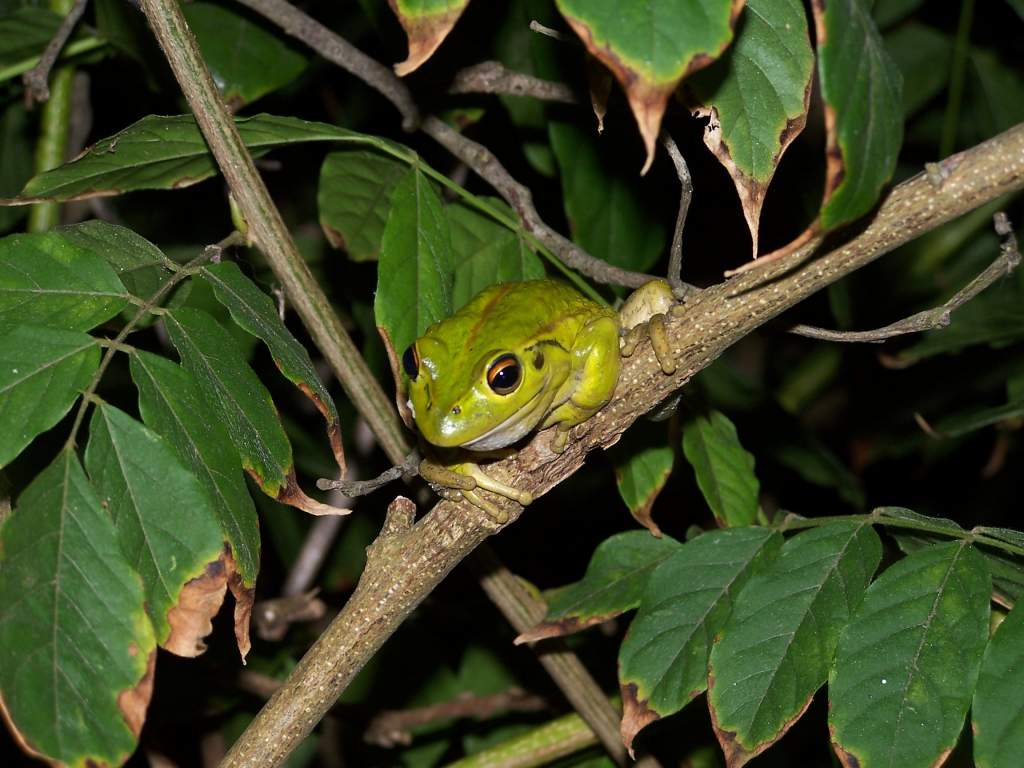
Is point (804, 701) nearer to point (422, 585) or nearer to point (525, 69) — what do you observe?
point (422, 585)

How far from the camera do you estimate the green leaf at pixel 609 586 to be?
236 cm

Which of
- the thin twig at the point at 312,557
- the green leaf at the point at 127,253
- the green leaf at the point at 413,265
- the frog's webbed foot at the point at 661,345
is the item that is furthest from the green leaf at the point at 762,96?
the thin twig at the point at 312,557

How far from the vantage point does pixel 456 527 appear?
1.89 m

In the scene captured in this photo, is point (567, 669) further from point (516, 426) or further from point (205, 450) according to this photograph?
point (205, 450)

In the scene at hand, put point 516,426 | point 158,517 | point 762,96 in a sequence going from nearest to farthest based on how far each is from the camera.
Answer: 1. point 158,517
2. point 762,96
3. point 516,426

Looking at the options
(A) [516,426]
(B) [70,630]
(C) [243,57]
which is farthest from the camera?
(C) [243,57]

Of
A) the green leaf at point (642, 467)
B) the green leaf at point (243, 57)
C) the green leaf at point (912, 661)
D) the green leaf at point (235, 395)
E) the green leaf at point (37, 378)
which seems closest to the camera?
the green leaf at point (37, 378)

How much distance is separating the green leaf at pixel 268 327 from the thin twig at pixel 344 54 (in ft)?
3.08

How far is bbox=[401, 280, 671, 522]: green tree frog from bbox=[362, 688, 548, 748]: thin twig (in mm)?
1480

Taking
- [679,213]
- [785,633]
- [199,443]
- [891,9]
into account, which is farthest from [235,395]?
[891,9]

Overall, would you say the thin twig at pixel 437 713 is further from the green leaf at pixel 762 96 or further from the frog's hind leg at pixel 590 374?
the green leaf at pixel 762 96

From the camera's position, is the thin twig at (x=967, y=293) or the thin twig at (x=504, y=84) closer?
the thin twig at (x=967, y=293)

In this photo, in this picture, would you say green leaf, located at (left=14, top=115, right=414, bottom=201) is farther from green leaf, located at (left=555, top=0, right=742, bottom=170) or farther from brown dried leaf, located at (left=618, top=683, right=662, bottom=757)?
brown dried leaf, located at (left=618, top=683, right=662, bottom=757)

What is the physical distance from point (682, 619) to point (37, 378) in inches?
51.4
